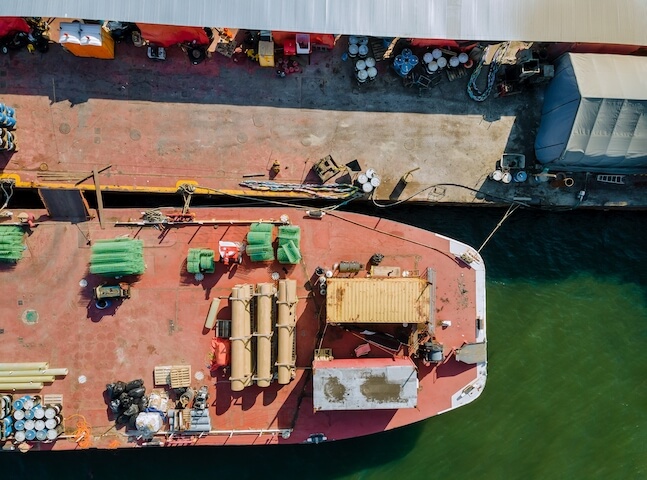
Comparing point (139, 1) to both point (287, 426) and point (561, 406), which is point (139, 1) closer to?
point (287, 426)

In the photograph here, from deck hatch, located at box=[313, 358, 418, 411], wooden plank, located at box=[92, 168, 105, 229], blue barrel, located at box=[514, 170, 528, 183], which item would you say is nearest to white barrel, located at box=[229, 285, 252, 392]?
deck hatch, located at box=[313, 358, 418, 411]

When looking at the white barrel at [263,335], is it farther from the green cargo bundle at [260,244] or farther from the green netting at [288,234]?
the green netting at [288,234]

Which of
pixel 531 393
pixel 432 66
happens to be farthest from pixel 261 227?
pixel 531 393

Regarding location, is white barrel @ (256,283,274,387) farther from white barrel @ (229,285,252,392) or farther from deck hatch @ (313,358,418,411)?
deck hatch @ (313,358,418,411)

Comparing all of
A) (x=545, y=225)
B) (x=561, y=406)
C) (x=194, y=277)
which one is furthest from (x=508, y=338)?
(x=194, y=277)

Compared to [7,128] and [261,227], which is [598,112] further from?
[7,128]

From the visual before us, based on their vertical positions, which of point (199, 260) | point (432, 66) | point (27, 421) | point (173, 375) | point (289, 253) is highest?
point (432, 66)
